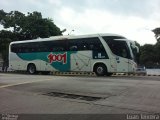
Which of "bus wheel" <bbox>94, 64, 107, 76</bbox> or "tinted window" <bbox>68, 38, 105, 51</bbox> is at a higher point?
"tinted window" <bbox>68, 38, 105, 51</bbox>

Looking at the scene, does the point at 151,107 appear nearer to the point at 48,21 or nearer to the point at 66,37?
the point at 66,37

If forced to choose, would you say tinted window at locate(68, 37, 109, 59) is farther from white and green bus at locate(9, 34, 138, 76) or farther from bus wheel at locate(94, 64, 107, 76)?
bus wheel at locate(94, 64, 107, 76)

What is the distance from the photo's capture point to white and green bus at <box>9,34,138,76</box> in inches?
1017

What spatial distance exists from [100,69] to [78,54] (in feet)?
8.32

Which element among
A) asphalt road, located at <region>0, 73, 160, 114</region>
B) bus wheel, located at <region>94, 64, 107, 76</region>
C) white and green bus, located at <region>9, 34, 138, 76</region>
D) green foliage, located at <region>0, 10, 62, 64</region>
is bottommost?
asphalt road, located at <region>0, 73, 160, 114</region>

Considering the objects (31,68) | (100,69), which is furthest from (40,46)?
(100,69)

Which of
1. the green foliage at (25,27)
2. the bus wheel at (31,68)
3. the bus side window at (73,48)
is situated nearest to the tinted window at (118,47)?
the bus side window at (73,48)

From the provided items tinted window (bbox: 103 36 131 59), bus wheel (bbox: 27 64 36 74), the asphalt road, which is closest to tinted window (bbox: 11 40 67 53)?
bus wheel (bbox: 27 64 36 74)

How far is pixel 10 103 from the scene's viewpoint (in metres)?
11.5

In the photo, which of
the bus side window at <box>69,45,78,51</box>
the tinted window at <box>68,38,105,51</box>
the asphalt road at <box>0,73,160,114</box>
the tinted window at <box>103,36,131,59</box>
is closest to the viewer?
the asphalt road at <box>0,73,160,114</box>

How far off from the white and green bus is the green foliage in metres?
19.5

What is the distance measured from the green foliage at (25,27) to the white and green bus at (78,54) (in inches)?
770

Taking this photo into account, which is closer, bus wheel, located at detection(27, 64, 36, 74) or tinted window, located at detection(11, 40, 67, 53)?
tinted window, located at detection(11, 40, 67, 53)

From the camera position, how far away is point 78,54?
2823cm
